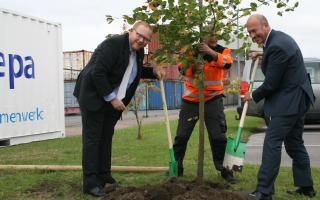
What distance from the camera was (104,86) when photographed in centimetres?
521

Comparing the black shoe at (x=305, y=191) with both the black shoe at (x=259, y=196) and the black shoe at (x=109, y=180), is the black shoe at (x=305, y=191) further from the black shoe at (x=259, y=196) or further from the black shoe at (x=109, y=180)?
the black shoe at (x=109, y=180)

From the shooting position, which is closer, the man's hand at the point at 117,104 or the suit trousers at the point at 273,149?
the suit trousers at the point at 273,149

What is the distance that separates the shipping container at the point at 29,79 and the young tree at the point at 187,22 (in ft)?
17.6

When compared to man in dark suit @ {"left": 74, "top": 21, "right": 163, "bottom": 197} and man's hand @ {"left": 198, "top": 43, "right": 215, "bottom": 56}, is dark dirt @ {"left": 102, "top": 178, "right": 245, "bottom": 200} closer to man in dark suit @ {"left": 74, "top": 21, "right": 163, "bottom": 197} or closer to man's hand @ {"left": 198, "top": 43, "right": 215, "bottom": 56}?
man in dark suit @ {"left": 74, "top": 21, "right": 163, "bottom": 197}

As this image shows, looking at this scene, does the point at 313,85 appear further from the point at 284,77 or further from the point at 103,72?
the point at 103,72

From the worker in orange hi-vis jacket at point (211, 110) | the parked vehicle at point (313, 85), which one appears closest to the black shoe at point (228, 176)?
the worker in orange hi-vis jacket at point (211, 110)

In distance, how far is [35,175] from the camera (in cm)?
658

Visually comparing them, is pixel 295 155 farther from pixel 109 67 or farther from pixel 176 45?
pixel 109 67

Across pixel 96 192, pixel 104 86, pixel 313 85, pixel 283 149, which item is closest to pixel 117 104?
pixel 104 86

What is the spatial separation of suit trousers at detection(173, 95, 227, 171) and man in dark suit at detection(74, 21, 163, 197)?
0.91 meters

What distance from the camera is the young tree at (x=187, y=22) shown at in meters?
5.07

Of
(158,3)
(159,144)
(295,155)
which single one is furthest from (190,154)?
(158,3)

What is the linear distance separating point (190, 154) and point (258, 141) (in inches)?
139

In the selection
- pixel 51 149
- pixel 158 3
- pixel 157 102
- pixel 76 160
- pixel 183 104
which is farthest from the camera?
pixel 157 102
